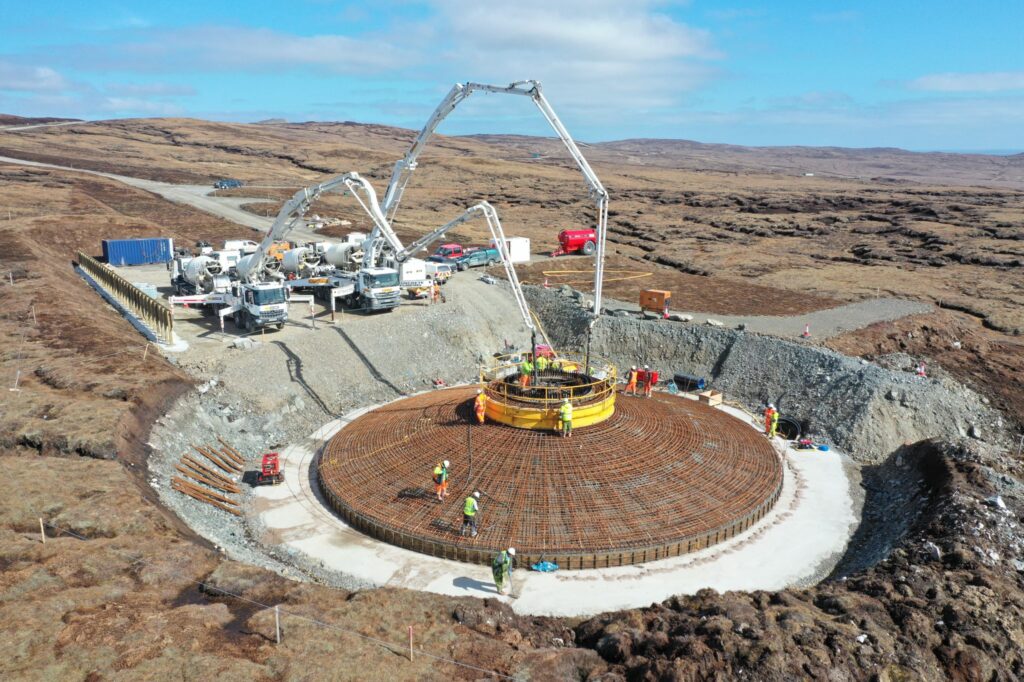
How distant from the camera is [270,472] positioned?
81.4ft

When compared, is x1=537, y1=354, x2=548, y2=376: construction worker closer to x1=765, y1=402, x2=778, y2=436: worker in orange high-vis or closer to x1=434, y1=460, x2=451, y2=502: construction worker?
x1=434, y1=460, x2=451, y2=502: construction worker

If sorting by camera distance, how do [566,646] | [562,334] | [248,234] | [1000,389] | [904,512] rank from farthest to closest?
[248,234] < [562,334] < [1000,389] < [904,512] < [566,646]

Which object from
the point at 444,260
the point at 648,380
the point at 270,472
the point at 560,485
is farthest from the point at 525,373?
the point at 444,260

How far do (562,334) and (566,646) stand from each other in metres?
30.2

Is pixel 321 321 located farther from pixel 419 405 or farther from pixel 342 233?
pixel 342 233

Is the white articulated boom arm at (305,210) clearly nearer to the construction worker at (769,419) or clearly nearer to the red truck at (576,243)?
the construction worker at (769,419)

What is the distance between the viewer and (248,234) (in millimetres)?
70938

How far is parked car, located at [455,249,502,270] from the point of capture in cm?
5641

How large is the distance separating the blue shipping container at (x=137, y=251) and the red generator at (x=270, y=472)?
37.6 m

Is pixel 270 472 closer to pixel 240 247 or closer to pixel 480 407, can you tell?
pixel 480 407

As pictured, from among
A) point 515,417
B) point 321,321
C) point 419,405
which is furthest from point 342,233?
point 515,417

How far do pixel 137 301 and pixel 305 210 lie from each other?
1182 cm

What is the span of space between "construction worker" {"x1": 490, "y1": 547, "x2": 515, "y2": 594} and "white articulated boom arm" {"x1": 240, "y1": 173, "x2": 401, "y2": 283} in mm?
22117

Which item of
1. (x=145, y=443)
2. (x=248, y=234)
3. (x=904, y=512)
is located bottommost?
(x=904, y=512)
